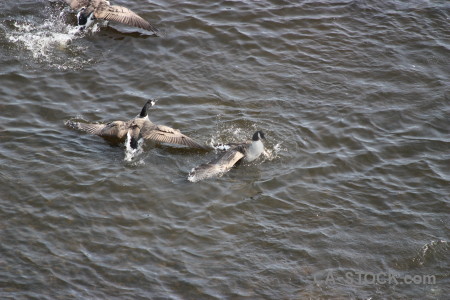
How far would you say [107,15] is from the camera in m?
15.4

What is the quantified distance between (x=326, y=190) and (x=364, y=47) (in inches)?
225

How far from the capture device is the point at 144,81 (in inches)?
539

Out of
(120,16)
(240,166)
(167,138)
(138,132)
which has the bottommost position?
(240,166)

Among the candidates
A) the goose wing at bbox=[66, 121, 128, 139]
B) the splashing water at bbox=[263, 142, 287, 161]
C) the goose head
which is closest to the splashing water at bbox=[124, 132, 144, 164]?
the goose wing at bbox=[66, 121, 128, 139]

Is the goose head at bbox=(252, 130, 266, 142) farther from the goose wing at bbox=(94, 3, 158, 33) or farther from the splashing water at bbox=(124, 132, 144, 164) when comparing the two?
the goose wing at bbox=(94, 3, 158, 33)

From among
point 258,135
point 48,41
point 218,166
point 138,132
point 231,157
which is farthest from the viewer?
point 48,41

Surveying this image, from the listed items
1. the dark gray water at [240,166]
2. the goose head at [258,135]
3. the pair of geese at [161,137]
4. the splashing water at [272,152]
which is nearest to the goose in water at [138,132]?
the pair of geese at [161,137]

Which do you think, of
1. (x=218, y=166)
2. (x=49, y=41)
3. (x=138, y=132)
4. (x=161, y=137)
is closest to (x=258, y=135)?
(x=218, y=166)

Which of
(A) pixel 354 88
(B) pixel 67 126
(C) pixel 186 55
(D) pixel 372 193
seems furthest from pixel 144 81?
(D) pixel 372 193

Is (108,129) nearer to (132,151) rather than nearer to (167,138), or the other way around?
(132,151)

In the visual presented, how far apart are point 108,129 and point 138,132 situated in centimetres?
60

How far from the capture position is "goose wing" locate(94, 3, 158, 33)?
15.2 metres

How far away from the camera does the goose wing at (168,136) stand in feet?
38.3

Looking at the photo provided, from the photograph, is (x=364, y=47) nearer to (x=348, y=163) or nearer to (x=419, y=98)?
(x=419, y=98)
